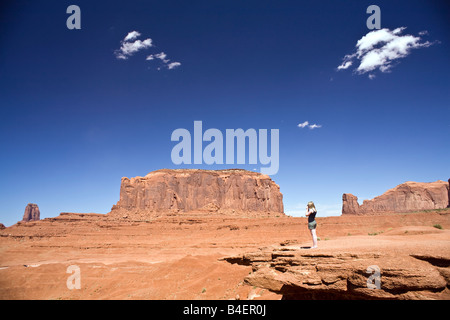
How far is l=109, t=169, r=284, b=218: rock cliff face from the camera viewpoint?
82.9 metres

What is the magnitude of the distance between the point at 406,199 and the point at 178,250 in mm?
110766

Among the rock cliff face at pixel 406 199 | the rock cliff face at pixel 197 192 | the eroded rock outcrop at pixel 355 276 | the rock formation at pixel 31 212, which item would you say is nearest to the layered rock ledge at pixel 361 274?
the eroded rock outcrop at pixel 355 276

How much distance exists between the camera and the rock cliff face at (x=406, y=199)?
98000 millimetres

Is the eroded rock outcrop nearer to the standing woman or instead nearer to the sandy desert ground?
the sandy desert ground

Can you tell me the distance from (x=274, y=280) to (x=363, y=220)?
39551 mm

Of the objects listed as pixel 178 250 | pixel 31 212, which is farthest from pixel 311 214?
pixel 31 212

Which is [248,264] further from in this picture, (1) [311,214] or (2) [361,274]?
(2) [361,274]

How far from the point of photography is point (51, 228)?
5978 centimetres

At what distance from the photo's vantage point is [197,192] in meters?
92.8

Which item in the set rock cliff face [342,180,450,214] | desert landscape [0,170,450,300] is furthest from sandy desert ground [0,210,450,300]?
rock cliff face [342,180,450,214]
